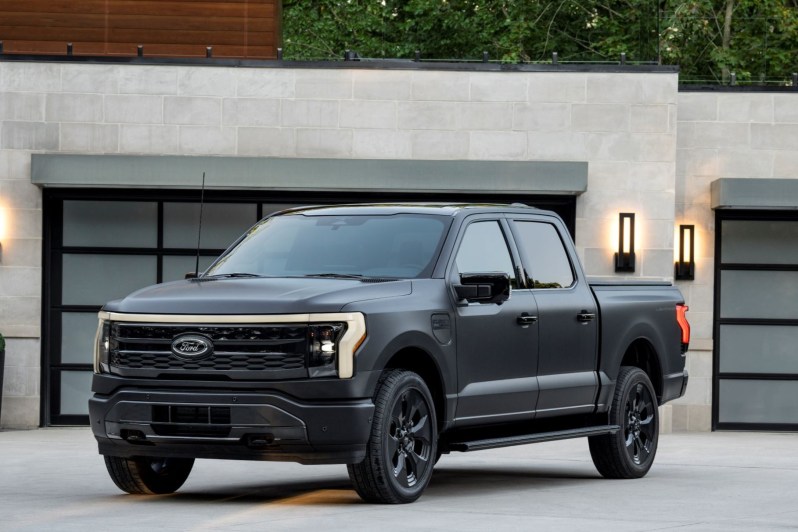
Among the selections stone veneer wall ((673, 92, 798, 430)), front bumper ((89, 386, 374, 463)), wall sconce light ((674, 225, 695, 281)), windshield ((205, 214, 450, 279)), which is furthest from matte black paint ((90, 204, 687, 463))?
stone veneer wall ((673, 92, 798, 430))

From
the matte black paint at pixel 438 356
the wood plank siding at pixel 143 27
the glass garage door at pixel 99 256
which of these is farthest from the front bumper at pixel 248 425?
the wood plank siding at pixel 143 27

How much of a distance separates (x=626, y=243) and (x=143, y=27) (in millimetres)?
6460

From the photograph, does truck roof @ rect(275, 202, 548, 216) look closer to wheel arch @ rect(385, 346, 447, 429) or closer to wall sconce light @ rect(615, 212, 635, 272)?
wheel arch @ rect(385, 346, 447, 429)

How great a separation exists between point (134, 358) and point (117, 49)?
10.9 meters

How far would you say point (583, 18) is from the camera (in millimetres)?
36688

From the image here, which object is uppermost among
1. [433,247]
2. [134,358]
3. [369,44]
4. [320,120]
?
[369,44]

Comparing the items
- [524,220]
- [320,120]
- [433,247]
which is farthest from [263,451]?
[320,120]

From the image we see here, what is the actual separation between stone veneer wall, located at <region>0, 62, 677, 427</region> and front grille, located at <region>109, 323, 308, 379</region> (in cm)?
957

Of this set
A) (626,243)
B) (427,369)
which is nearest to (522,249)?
(427,369)

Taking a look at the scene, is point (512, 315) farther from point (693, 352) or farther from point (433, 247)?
point (693, 352)

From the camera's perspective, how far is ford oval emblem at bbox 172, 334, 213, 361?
30.8 feet

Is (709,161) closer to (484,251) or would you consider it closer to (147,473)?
(484,251)

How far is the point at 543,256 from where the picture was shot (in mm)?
11727

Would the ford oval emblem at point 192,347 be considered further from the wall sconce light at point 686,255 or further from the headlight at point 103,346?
the wall sconce light at point 686,255
